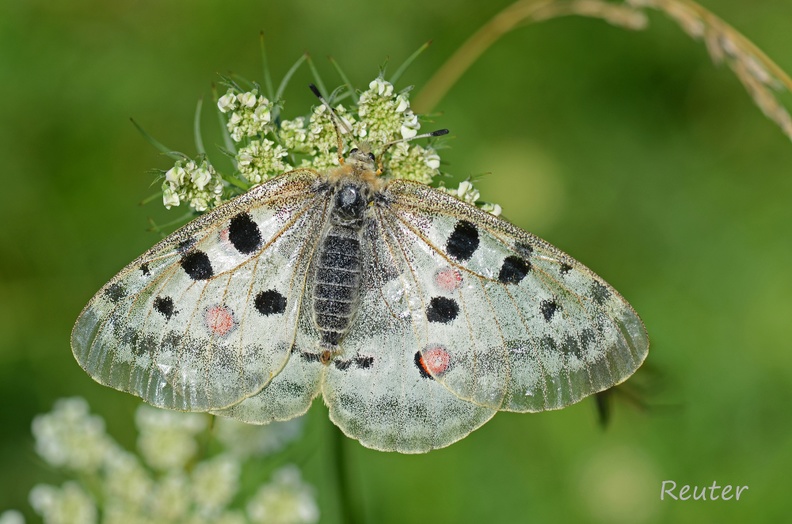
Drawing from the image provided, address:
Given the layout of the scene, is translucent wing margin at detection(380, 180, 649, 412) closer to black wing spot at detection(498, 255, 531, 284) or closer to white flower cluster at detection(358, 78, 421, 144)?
black wing spot at detection(498, 255, 531, 284)

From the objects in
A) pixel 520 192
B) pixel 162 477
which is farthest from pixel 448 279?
pixel 520 192

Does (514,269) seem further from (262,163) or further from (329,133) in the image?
(262,163)

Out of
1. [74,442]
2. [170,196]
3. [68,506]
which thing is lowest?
[68,506]

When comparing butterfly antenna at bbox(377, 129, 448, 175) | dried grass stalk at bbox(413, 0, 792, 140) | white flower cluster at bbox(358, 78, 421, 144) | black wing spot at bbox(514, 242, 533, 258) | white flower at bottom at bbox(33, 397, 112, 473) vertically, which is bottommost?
white flower at bottom at bbox(33, 397, 112, 473)

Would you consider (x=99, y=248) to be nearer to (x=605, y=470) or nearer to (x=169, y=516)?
(x=169, y=516)

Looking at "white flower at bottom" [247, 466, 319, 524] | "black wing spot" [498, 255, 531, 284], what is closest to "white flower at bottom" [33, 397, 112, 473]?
"white flower at bottom" [247, 466, 319, 524]

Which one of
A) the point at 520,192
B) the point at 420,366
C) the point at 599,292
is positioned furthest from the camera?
the point at 520,192
